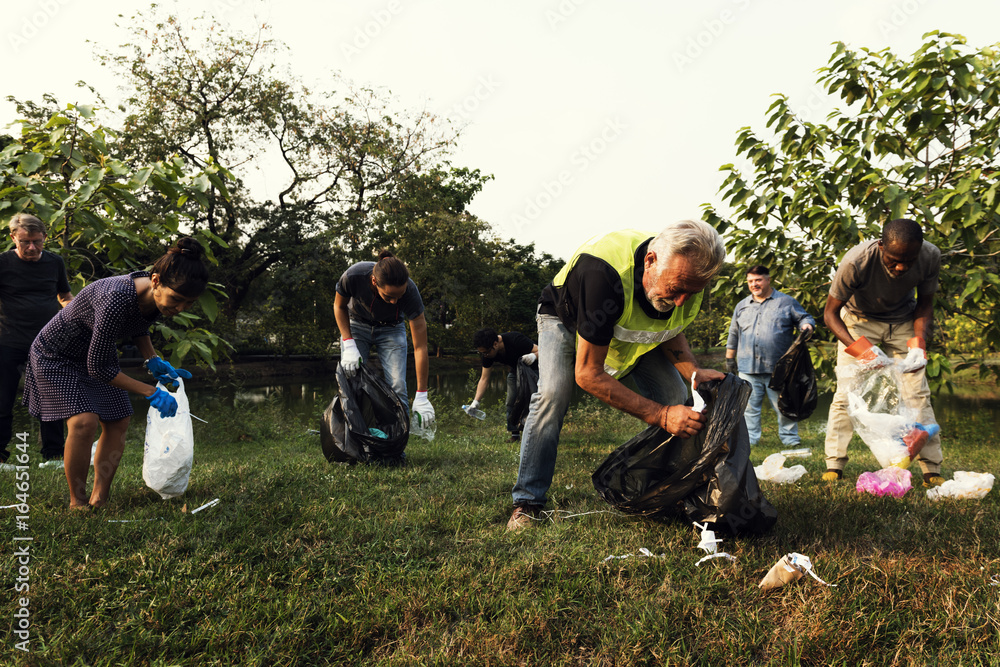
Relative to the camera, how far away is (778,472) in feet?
10.3

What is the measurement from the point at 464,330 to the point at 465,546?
18.5 metres

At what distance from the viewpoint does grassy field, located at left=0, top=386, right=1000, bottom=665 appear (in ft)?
5.03

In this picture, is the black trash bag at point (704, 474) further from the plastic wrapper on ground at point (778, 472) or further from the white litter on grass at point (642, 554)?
the plastic wrapper on ground at point (778, 472)

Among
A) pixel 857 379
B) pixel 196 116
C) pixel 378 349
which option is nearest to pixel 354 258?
pixel 196 116

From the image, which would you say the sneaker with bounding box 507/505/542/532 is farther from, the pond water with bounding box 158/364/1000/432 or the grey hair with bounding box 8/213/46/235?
the pond water with bounding box 158/364/1000/432

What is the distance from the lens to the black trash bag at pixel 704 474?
2053 mm

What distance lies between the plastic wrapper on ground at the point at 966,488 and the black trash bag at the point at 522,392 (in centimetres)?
322

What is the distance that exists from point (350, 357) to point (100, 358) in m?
1.64

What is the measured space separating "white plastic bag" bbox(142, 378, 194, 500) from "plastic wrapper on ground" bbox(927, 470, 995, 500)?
11.1 ft

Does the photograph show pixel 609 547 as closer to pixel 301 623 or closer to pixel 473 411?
pixel 301 623

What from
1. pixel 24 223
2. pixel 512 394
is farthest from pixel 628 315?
pixel 512 394

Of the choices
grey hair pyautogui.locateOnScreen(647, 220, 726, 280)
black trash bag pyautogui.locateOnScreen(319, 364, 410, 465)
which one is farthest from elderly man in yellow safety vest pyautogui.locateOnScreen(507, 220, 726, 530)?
black trash bag pyautogui.locateOnScreen(319, 364, 410, 465)

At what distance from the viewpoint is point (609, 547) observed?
2.11m

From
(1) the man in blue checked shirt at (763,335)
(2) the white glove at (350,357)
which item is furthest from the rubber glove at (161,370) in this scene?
(1) the man in blue checked shirt at (763,335)
